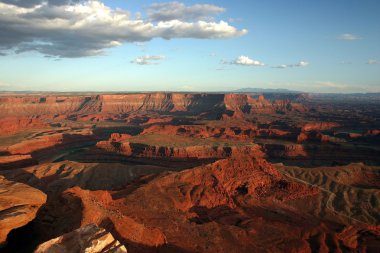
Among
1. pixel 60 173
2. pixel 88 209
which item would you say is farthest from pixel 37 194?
pixel 60 173

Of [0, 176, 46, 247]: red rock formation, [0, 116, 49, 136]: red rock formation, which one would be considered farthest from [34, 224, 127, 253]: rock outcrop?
[0, 116, 49, 136]: red rock formation

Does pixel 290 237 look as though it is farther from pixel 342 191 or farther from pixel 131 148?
pixel 131 148

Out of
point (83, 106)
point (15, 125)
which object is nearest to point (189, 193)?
point (15, 125)

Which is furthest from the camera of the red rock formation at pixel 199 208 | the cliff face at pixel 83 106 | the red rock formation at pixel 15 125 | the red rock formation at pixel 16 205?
the cliff face at pixel 83 106

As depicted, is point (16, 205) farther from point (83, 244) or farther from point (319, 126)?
point (319, 126)

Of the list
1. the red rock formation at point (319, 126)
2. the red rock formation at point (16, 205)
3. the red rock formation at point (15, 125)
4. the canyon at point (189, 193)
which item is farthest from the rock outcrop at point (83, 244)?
the red rock formation at point (319, 126)

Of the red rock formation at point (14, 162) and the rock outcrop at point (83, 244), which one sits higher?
the rock outcrop at point (83, 244)

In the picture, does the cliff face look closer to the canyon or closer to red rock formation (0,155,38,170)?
the canyon

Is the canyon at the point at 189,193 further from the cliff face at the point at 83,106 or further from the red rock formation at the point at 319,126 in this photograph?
the cliff face at the point at 83,106
